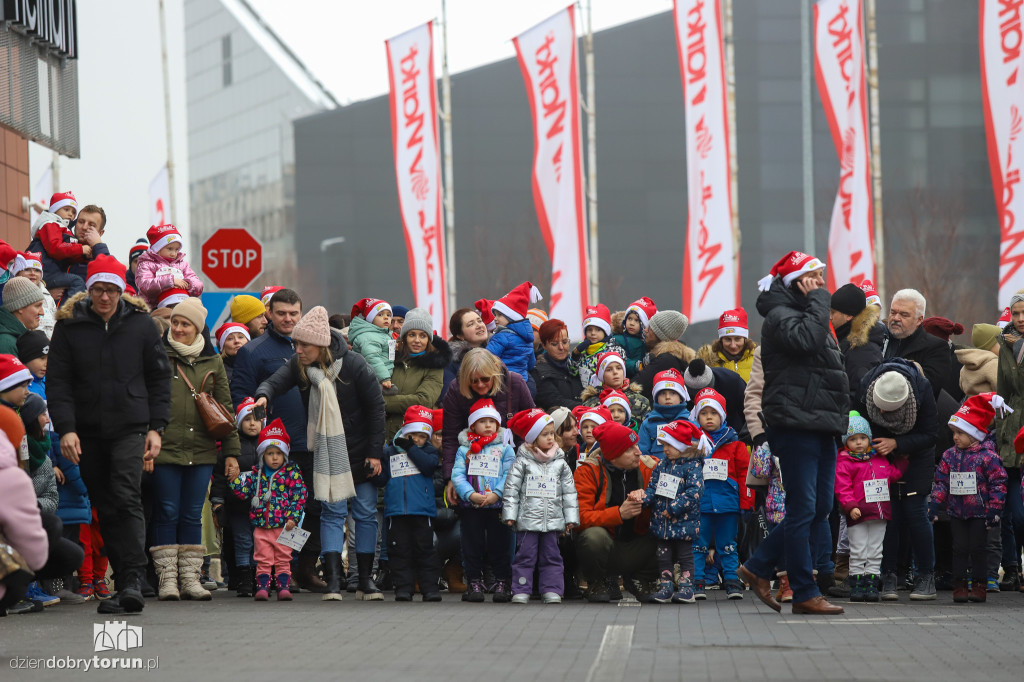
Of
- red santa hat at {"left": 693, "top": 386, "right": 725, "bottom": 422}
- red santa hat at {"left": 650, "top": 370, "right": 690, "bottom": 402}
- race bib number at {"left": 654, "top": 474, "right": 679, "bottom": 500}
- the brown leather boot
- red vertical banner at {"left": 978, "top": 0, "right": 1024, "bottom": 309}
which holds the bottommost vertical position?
the brown leather boot

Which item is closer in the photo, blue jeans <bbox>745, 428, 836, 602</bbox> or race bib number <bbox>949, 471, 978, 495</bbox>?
blue jeans <bbox>745, 428, 836, 602</bbox>

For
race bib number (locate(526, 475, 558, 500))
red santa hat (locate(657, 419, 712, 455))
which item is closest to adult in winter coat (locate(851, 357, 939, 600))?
red santa hat (locate(657, 419, 712, 455))

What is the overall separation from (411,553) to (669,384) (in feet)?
7.91

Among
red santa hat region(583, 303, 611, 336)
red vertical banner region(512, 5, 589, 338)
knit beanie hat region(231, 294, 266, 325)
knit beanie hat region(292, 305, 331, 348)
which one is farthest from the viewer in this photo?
red vertical banner region(512, 5, 589, 338)

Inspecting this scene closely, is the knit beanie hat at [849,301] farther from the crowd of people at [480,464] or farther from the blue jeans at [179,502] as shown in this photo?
the blue jeans at [179,502]

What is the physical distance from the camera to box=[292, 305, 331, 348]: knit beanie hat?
11.7m

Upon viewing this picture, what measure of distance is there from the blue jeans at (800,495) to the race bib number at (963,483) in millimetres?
2073

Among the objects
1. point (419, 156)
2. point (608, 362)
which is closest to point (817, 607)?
point (608, 362)

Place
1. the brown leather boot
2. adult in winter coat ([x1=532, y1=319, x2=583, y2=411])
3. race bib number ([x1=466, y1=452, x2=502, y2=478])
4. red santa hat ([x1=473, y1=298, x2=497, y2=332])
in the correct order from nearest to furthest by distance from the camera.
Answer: the brown leather boot → race bib number ([x1=466, y1=452, x2=502, y2=478]) → adult in winter coat ([x1=532, y1=319, x2=583, y2=411]) → red santa hat ([x1=473, y1=298, x2=497, y2=332])

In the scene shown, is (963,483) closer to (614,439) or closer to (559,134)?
(614,439)

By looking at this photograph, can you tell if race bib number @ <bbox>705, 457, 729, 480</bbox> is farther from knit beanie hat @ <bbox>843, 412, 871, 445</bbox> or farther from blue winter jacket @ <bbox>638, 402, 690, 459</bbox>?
knit beanie hat @ <bbox>843, 412, 871, 445</bbox>

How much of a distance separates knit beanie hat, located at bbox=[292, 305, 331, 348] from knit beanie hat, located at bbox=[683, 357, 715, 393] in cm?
299

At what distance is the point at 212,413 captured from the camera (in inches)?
448

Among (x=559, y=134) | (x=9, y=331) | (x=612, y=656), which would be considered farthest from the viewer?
(x=559, y=134)
